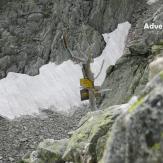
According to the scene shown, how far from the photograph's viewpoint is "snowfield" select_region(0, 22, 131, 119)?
129 feet

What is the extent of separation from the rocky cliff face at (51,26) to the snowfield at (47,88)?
141cm

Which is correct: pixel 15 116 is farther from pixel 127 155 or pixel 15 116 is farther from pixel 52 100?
pixel 127 155

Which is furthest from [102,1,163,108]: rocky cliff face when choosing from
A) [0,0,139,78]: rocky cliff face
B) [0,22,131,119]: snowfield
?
[0,0,139,78]: rocky cliff face

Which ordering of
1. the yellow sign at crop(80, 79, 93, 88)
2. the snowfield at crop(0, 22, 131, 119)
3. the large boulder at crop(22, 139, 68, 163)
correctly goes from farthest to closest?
the snowfield at crop(0, 22, 131, 119), the yellow sign at crop(80, 79, 93, 88), the large boulder at crop(22, 139, 68, 163)

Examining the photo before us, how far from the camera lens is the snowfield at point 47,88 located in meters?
39.3

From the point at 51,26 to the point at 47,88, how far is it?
9075 millimetres

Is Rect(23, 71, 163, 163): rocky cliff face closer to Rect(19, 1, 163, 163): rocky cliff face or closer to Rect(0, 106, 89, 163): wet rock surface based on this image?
Rect(19, 1, 163, 163): rocky cliff face

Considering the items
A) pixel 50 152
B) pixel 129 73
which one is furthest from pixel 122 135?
pixel 129 73

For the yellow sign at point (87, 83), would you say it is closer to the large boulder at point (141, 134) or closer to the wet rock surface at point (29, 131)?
the wet rock surface at point (29, 131)

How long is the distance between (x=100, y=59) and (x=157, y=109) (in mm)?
40383

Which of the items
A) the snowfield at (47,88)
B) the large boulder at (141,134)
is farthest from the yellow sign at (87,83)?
the snowfield at (47,88)

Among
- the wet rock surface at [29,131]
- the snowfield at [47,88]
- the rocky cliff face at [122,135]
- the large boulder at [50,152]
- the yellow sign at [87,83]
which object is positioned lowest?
the wet rock surface at [29,131]

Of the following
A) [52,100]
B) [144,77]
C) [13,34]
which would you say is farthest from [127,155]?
[13,34]

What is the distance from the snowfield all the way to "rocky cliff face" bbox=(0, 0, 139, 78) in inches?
55.4
